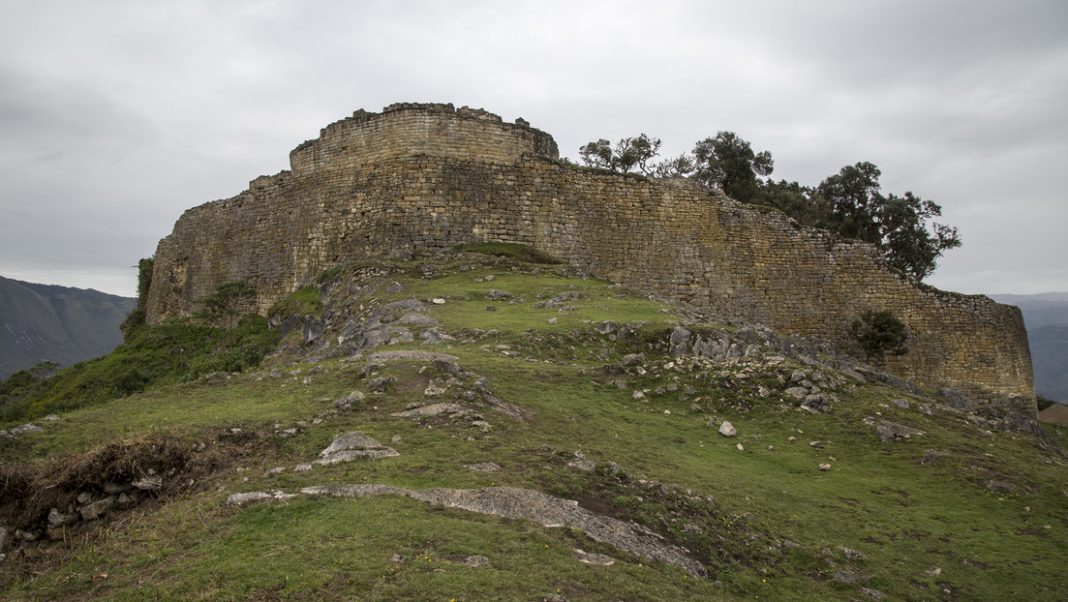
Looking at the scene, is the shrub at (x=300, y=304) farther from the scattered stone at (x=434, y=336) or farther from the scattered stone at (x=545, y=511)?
the scattered stone at (x=545, y=511)

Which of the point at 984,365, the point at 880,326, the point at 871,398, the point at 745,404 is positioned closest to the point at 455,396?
the point at 745,404

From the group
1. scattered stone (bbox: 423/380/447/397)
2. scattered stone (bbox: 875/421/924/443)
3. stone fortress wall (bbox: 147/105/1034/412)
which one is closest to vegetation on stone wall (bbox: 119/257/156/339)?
stone fortress wall (bbox: 147/105/1034/412)

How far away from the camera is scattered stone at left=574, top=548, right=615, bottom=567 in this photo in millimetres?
5921

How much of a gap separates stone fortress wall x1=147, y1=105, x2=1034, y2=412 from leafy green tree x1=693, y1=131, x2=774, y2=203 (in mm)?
10256

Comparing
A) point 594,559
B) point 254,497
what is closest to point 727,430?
point 594,559

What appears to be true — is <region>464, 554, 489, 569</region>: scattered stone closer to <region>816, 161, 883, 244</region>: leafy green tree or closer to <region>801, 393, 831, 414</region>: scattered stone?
<region>801, 393, 831, 414</region>: scattered stone

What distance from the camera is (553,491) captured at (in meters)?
7.22

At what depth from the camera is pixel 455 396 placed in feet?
32.2

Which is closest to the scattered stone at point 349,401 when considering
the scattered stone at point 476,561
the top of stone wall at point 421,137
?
the scattered stone at point 476,561

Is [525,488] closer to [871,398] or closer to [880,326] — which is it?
[871,398]

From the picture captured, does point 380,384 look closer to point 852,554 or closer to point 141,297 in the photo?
point 852,554

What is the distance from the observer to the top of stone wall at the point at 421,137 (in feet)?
73.3

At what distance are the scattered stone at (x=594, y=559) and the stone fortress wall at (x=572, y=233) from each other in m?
16.4

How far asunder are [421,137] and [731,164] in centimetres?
1880
